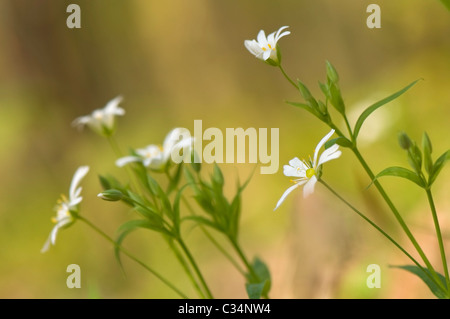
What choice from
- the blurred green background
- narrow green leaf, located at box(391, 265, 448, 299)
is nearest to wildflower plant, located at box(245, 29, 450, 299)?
narrow green leaf, located at box(391, 265, 448, 299)

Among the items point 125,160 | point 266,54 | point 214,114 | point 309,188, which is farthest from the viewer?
point 214,114

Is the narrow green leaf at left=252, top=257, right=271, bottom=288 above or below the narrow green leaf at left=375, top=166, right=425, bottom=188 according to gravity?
below

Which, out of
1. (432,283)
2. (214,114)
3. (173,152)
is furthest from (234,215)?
(214,114)

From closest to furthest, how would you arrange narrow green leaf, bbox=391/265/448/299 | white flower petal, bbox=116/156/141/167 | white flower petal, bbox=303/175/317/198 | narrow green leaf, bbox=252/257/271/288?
1. white flower petal, bbox=303/175/317/198
2. narrow green leaf, bbox=391/265/448/299
3. white flower petal, bbox=116/156/141/167
4. narrow green leaf, bbox=252/257/271/288

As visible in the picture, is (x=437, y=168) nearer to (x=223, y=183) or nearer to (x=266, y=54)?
(x=266, y=54)

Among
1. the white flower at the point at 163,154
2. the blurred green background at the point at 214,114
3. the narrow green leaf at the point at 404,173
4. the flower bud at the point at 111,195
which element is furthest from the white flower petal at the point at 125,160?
the blurred green background at the point at 214,114

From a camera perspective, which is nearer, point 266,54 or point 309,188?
point 309,188

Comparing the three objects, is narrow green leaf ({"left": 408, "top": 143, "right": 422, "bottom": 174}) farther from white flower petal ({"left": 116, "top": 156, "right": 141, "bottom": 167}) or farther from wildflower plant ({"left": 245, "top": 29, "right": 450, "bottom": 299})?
white flower petal ({"left": 116, "top": 156, "right": 141, "bottom": 167})

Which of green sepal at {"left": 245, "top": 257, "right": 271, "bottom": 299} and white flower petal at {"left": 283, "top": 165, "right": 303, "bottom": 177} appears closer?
white flower petal at {"left": 283, "top": 165, "right": 303, "bottom": 177}

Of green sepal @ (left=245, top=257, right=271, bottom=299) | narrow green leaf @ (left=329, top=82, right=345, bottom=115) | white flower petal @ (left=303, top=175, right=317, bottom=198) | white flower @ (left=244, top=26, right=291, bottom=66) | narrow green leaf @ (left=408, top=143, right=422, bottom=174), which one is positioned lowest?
green sepal @ (left=245, top=257, right=271, bottom=299)

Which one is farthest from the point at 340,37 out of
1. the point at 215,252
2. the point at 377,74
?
the point at 215,252
